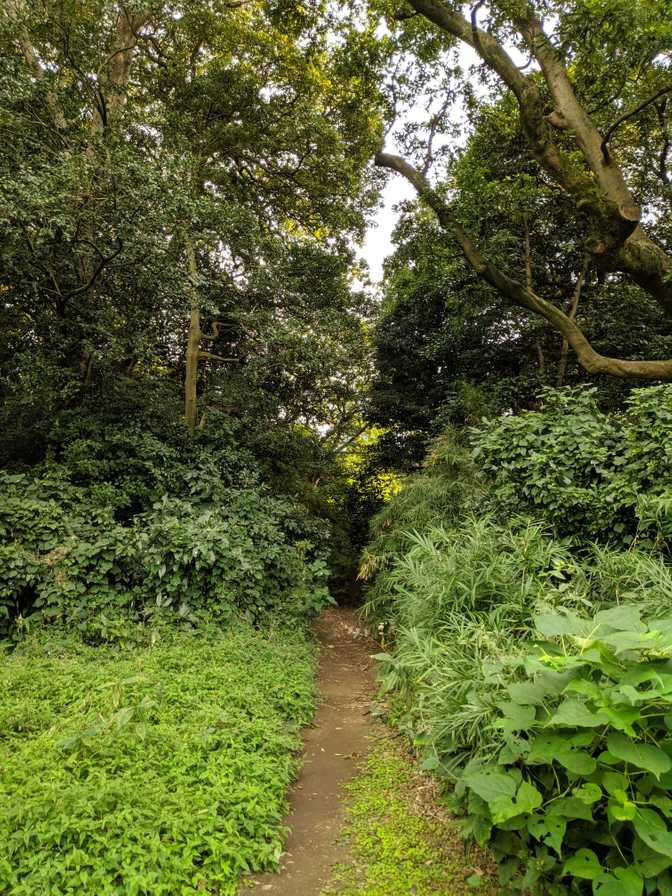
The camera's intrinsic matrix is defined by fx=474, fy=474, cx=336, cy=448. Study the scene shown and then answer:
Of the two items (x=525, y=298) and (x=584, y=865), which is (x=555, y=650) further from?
(x=525, y=298)

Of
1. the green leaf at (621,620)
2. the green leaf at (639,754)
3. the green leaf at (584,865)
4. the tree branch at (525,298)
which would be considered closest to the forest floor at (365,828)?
the green leaf at (584,865)

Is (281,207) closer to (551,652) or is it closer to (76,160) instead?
(76,160)

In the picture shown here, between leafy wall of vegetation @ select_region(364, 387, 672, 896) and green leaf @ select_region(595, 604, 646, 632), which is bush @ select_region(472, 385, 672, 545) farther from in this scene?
green leaf @ select_region(595, 604, 646, 632)

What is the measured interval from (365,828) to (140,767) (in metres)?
1.32

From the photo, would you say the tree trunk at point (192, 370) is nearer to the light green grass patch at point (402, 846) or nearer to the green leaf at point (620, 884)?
the light green grass patch at point (402, 846)

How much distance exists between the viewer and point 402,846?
2.50m

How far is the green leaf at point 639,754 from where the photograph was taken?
148cm

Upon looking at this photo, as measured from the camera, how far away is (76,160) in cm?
506

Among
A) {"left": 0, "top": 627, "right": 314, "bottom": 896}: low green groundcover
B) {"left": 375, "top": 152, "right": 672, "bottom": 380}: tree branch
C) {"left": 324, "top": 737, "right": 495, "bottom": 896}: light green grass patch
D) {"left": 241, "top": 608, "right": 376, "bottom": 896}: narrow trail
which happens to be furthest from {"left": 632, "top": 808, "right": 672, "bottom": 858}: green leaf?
{"left": 375, "top": 152, "right": 672, "bottom": 380}: tree branch

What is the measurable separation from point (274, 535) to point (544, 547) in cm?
340

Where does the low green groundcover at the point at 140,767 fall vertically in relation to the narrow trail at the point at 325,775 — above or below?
above

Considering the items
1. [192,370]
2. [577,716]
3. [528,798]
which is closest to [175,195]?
[192,370]

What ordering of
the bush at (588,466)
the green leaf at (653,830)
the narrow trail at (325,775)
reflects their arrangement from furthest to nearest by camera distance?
the bush at (588,466) < the narrow trail at (325,775) < the green leaf at (653,830)

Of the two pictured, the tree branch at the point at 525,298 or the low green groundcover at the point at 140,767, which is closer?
the low green groundcover at the point at 140,767
